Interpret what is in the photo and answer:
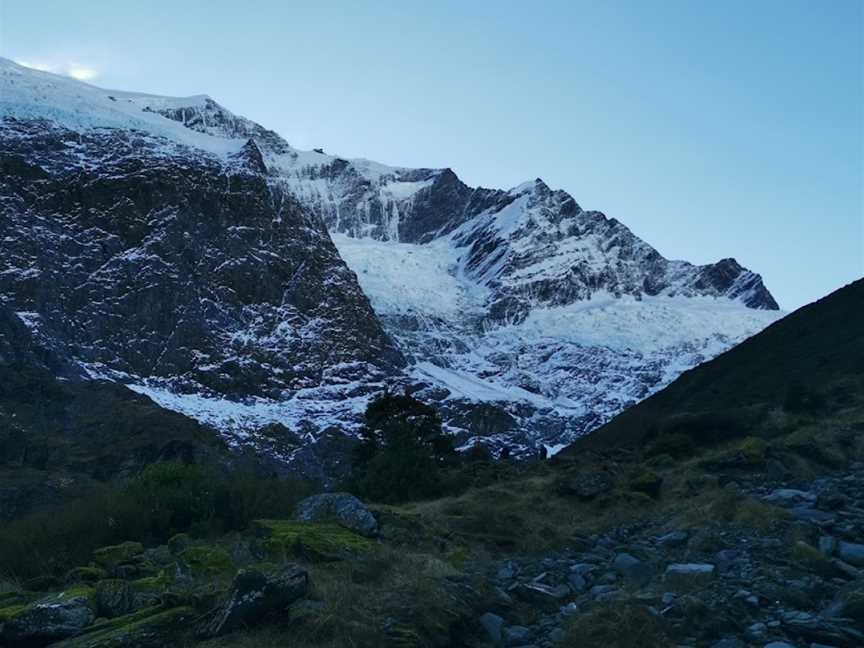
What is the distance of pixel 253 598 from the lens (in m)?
7.80

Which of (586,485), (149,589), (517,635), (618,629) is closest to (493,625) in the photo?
(517,635)

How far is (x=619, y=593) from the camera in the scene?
336 inches

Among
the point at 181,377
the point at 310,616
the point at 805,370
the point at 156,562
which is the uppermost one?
the point at 805,370

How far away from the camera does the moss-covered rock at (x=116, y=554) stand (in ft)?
39.3

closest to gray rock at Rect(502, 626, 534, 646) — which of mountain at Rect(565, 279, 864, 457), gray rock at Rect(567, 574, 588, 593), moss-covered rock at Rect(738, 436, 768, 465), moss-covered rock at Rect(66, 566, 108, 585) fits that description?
gray rock at Rect(567, 574, 588, 593)

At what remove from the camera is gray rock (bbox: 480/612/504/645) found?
318 inches

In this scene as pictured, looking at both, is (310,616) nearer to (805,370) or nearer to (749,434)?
(749,434)

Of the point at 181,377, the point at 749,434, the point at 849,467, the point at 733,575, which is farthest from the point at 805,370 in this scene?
the point at 181,377

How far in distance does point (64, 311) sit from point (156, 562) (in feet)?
621

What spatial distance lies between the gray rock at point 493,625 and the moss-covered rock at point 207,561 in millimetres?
3315

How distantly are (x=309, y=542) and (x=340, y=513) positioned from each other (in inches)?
107

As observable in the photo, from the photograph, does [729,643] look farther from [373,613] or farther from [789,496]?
[789,496]

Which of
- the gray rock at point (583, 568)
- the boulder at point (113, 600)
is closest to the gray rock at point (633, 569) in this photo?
the gray rock at point (583, 568)

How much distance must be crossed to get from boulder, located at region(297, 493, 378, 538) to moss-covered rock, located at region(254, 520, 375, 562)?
48 centimetres
